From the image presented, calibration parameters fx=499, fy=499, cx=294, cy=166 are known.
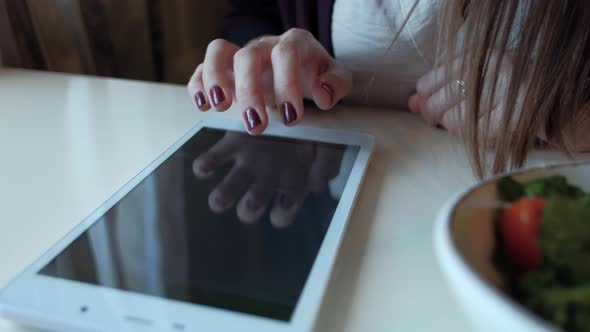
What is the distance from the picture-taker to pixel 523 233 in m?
0.19

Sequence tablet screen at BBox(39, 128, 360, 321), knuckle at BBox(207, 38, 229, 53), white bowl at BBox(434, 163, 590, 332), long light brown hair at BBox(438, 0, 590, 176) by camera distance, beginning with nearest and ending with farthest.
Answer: white bowl at BBox(434, 163, 590, 332)
tablet screen at BBox(39, 128, 360, 321)
long light brown hair at BBox(438, 0, 590, 176)
knuckle at BBox(207, 38, 229, 53)

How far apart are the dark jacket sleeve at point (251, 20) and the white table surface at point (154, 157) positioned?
21cm

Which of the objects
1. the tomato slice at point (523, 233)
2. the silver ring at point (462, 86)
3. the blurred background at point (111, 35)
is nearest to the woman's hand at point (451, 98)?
the silver ring at point (462, 86)

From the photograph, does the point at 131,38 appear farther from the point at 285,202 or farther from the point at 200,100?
the point at 285,202

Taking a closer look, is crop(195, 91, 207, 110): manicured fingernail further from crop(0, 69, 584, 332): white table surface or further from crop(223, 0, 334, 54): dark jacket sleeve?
crop(223, 0, 334, 54): dark jacket sleeve

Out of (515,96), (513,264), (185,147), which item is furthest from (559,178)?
(185,147)

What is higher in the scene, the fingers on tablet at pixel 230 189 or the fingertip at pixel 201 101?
the fingertip at pixel 201 101

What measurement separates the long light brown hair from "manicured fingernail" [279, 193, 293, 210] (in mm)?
148

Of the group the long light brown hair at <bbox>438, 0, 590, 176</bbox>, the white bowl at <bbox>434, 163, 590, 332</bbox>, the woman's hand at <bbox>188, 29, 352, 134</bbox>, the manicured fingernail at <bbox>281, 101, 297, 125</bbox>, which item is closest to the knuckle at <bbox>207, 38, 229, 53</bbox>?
the woman's hand at <bbox>188, 29, 352, 134</bbox>

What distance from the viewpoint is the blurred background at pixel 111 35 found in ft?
2.22

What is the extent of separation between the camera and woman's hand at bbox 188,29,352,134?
42cm

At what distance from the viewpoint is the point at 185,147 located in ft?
1.38

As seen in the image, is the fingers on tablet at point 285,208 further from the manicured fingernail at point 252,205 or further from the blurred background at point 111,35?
the blurred background at point 111,35

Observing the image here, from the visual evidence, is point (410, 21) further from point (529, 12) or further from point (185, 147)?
point (185, 147)
